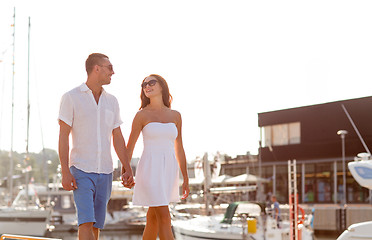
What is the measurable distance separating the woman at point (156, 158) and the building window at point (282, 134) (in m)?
47.9

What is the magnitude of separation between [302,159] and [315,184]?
237cm

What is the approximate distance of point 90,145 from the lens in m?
4.54

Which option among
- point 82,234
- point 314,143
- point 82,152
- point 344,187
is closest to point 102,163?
point 82,152

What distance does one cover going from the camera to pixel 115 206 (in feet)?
195

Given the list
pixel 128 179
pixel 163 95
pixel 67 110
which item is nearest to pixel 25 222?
pixel 163 95

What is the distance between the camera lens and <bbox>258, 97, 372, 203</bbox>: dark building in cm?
4719

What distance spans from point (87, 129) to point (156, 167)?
76 cm

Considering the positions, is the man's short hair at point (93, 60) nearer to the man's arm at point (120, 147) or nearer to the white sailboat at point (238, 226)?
the man's arm at point (120, 147)

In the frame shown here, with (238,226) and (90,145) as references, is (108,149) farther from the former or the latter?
(238,226)

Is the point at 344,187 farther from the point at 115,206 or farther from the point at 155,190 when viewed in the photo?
the point at 155,190

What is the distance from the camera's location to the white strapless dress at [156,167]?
5.02 m

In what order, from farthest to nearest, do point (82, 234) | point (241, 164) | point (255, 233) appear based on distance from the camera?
point (241, 164) < point (255, 233) < point (82, 234)

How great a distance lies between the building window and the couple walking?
4792 centimetres

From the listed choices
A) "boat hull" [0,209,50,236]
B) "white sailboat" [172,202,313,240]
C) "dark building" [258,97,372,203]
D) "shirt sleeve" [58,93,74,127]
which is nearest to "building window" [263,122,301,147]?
"dark building" [258,97,372,203]
